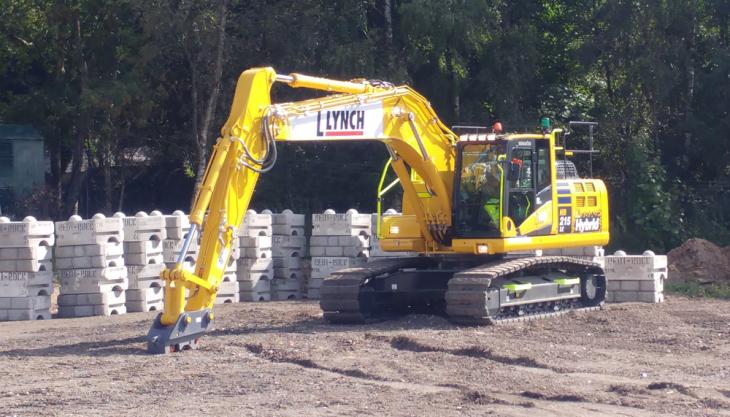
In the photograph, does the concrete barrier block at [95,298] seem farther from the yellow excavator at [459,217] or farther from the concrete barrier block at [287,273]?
the yellow excavator at [459,217]

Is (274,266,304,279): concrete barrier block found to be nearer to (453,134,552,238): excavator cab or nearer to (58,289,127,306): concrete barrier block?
(58,289,127,306): concrete barrier block

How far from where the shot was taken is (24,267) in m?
16.5

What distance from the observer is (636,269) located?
17625 millimetres

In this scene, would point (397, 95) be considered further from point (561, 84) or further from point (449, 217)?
point (561, 84)

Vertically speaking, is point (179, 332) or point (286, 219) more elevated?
point (286, 219)

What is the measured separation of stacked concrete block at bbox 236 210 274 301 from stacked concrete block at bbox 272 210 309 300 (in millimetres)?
375

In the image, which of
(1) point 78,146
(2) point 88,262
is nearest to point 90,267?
(2) point 88,262

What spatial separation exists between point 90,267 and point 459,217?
616 centimetres

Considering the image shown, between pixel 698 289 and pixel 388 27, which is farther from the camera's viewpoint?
pixel 388 27

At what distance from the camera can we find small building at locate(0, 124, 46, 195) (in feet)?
98.1

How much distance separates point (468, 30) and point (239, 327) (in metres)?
13.0

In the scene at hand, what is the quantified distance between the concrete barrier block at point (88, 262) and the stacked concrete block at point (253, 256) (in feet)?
9.00

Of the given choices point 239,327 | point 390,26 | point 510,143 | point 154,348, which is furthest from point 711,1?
point 154,348

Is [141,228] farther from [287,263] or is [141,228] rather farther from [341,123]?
[341,123]
